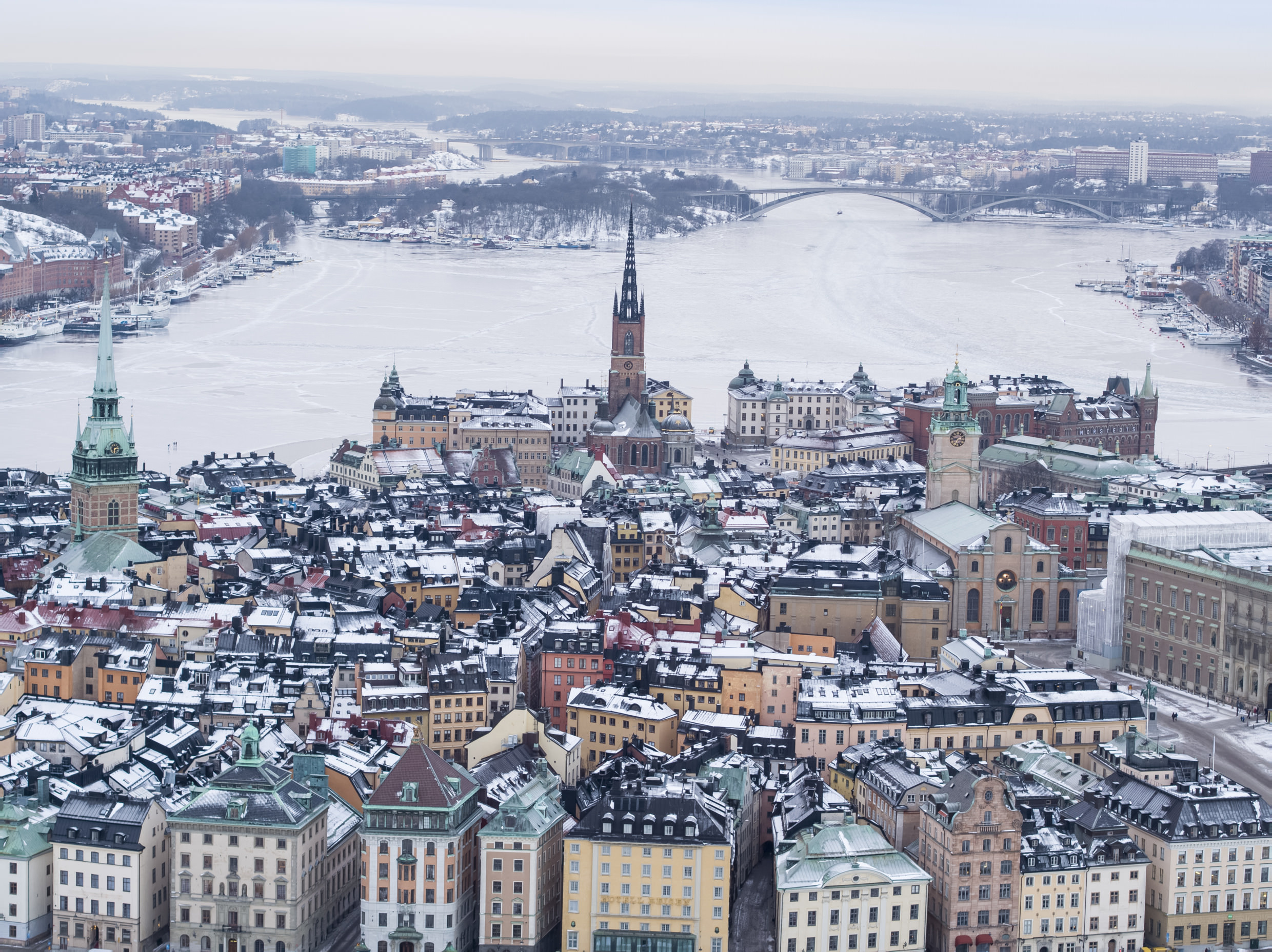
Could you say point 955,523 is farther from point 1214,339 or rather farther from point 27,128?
point 27,128

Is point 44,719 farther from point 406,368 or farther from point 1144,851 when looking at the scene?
point 406,368

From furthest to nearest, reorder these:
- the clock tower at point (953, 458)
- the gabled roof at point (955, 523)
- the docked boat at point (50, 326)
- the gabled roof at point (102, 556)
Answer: the docked boat at point (50, 326) → the clock tower at point (953, 458) → the gabled roof at point (955, 523) → the gabled roof at point (102, 556)

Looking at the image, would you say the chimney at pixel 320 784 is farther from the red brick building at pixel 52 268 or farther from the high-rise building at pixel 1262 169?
the high-rise building at pixel 1262 169

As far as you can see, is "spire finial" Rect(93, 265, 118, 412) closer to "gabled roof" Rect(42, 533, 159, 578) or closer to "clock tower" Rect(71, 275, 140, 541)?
"clock tower" Rect(71, 275, 140, 541)

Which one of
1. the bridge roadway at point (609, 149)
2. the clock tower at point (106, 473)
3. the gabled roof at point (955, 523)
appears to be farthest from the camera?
the bridge roadway at point (609, 149)

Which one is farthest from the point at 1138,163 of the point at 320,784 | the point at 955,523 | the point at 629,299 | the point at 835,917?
the point at 835,917

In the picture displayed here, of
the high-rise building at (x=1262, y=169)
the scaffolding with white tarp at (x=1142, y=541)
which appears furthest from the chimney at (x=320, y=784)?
the high-rise building at (x=1262, y=169)

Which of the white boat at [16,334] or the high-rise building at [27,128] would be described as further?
the high-rise building at [27,128]

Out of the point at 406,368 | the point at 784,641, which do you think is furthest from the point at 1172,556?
the point at 406,368
